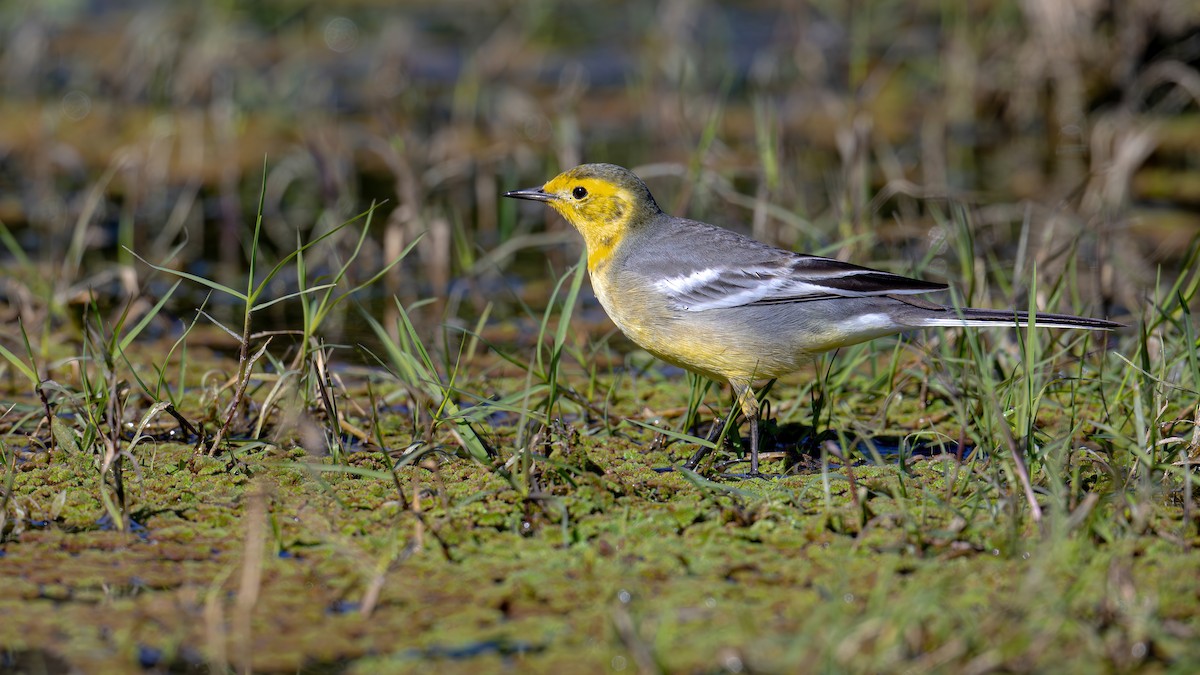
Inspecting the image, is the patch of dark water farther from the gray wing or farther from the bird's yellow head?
the bird's yellow head

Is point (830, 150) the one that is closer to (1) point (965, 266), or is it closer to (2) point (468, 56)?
(2) point (468, 56)

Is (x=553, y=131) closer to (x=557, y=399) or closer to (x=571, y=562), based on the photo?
(x=557, y=399)

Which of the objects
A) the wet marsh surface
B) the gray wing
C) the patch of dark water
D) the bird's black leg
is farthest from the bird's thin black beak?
the patch of dark water

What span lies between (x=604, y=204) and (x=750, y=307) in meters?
1.03

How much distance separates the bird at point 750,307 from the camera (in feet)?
19.2

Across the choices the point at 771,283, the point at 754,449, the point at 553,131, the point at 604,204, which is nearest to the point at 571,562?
the point at 754,449

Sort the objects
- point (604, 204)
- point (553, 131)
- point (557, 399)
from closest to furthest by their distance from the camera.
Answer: point (557, 399) < point (604, 204) < point (553, 131)

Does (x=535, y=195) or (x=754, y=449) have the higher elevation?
(x=535, y=195)

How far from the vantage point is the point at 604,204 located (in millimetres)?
6699

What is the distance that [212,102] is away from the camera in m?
11.6

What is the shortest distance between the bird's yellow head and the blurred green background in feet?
3.42

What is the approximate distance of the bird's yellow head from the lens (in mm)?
6672

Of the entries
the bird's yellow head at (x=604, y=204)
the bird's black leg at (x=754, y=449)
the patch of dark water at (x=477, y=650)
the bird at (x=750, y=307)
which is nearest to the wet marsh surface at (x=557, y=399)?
the patch of dark water at (x=477, y=650)

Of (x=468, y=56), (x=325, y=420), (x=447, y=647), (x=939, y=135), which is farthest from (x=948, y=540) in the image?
(x=468, y=56)
